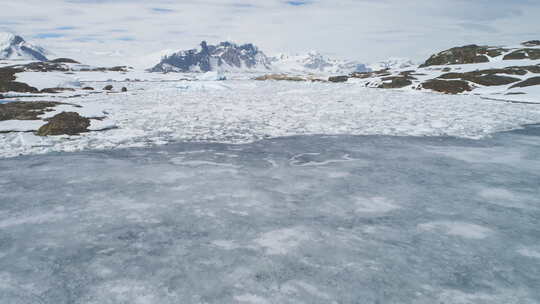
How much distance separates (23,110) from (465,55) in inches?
2475

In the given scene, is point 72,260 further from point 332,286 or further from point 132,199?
point 332,286

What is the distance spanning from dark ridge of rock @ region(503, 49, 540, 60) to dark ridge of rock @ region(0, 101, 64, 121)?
55018 millimetres

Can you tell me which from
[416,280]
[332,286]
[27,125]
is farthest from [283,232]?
[27,125]

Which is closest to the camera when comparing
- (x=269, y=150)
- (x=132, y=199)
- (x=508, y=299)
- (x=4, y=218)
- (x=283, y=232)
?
(x=508, y=299)

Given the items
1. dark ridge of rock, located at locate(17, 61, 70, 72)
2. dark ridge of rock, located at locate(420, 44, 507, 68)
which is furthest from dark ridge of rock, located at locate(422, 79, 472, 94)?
dark ridge of rock, located at locate(17, 61, 70, 72)

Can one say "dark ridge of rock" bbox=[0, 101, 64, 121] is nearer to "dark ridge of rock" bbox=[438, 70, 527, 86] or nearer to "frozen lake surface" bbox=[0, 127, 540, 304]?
"frozen lake surface" bbox=[0, 127, 540, 304]

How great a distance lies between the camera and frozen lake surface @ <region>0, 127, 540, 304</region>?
2.84 metres

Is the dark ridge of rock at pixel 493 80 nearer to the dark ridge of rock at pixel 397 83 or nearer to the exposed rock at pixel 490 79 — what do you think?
the exposed rock at pixel 490 79

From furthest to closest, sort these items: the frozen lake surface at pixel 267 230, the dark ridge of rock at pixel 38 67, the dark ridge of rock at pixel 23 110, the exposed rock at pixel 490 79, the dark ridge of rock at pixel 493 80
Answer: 1. the dark ridge of rock at pixel 38 67
2. the exposed rock at pixel 490 79
3. the dark ridge of rock at pixel 493 80
4. the dark ridge of rock at pixel 23 110
5. the frozen lake surface at pixel 267 230

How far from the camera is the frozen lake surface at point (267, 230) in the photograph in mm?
2838

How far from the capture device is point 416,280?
2969 millimetres

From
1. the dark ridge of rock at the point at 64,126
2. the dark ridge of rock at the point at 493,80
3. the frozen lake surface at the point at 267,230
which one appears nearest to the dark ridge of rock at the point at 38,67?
the dark ridge of rock at the point at 64,126

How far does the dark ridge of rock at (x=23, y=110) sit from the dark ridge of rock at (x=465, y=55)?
183ft

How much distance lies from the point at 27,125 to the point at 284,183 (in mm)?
8753
